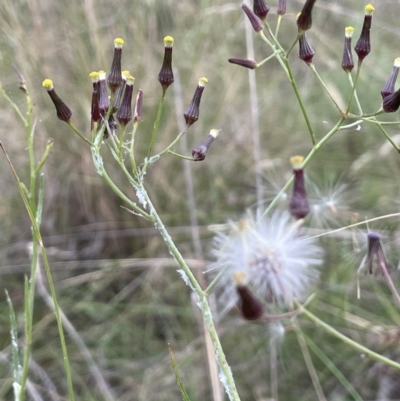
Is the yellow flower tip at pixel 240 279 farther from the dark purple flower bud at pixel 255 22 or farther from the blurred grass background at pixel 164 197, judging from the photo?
the blurred grass background at pixel 164 197

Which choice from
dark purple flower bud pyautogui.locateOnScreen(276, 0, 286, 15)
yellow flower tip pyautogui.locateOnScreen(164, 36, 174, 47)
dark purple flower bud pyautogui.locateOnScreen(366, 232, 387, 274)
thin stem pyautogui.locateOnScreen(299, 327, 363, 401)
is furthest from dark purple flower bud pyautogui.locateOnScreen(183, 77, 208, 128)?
thin stem pyautogui.locateOnScreen(299, 327, 363, 401)

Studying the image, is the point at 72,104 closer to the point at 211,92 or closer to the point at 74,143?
the point at 74,143

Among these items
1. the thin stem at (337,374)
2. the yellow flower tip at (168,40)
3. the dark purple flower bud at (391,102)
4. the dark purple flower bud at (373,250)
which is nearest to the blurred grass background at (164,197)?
the thin stem at (337,374)

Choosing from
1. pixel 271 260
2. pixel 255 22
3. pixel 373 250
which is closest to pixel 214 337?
pixel 271 260

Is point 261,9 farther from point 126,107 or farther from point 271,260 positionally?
point 271,260

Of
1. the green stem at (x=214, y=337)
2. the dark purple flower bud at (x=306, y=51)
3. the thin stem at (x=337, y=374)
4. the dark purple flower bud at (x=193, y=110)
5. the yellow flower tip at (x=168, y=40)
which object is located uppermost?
the dark purple flower bud at (x=306, y=51)
